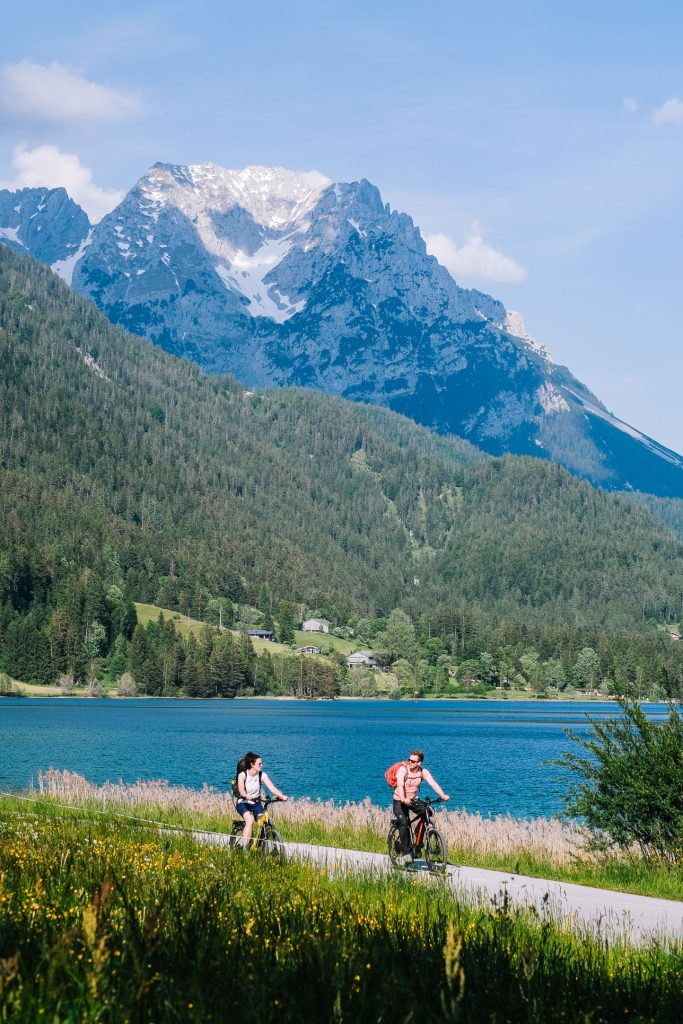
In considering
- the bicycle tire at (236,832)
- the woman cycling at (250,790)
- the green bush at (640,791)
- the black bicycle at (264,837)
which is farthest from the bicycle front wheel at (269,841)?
the green bush at (640,791)

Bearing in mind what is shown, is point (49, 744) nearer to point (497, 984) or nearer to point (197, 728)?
point (197, 728)

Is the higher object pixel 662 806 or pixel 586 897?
pixel 662 806

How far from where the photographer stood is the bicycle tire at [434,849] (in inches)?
779

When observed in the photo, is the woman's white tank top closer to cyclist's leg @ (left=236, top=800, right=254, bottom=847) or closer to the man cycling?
cyclist's leg @ (left=236, top=800, right=254, bottom=847)

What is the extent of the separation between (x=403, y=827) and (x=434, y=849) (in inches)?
28.9

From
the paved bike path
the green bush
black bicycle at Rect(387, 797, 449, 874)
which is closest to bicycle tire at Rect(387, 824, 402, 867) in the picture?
black bicycle at Rect(387, 797, 449, 874)

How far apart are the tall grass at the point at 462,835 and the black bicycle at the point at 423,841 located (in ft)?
5.43

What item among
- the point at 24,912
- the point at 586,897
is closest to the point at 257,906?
the point at 24,912

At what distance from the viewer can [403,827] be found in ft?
66.7

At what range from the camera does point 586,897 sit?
59.0 ft

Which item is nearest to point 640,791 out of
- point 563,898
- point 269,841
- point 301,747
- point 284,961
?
point 563,898

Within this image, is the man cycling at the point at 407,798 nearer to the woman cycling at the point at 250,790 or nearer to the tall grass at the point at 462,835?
the tall grass at the point at 462,835

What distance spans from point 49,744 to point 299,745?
2378cm

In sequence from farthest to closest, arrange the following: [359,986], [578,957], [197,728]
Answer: [197,728] < [578,957] < [359,986]
